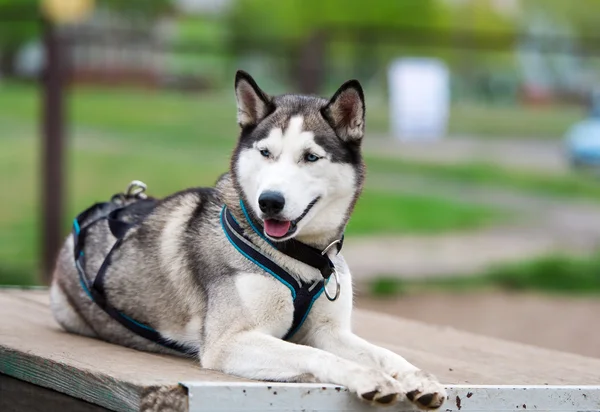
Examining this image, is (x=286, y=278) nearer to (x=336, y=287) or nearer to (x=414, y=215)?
(x=336, y=287)

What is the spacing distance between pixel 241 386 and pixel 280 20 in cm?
2922

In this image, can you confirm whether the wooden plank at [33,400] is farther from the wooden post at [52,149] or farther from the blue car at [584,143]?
the blue car at [584,143]

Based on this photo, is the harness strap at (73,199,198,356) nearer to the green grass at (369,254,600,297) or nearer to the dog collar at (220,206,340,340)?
the dog collar at (220,206,340,340)

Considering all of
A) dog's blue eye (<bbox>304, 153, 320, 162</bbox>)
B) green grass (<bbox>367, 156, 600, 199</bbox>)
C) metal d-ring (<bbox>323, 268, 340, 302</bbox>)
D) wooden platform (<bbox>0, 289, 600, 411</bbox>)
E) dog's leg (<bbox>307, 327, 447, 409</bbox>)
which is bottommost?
green grass (<bbox>367, 156, 600, 199</bbox>)

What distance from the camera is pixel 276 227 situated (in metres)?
3.50

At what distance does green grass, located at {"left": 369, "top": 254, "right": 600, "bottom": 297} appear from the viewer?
1062 cm

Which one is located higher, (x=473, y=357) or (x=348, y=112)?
(x=348, y=112)

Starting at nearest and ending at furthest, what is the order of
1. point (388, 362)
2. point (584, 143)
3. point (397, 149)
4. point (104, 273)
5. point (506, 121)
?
point (388, 362), point (104, 273), point (397, 149), point (506, 121), point (584, 143)

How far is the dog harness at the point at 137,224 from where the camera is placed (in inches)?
143

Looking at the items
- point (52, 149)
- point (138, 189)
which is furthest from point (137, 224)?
point (52, 149)


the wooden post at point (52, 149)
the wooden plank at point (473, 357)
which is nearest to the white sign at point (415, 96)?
the wooden post at point (52, 149)

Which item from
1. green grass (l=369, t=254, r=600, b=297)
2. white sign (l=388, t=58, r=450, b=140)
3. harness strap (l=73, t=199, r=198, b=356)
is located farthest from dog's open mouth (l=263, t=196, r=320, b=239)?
white sign (l=388, t=58, r=450, b=140)

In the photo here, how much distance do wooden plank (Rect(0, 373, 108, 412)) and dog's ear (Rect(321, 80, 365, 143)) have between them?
1.27 m

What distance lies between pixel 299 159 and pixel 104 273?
1080 mm
